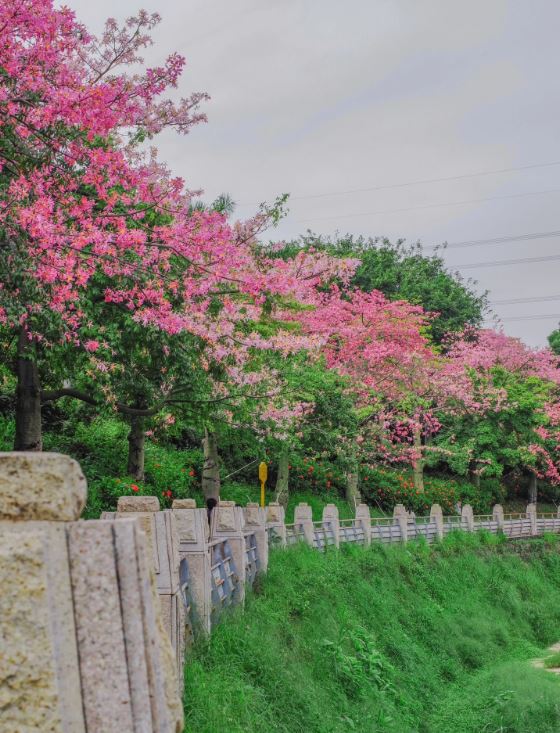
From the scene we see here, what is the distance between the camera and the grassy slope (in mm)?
8945

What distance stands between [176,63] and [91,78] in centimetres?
99

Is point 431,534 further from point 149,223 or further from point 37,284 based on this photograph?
point 37,284

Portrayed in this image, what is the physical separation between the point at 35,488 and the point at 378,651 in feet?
43.9

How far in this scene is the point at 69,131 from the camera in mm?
8805

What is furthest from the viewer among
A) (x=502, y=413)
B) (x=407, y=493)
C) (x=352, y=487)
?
(x=502, y=413)

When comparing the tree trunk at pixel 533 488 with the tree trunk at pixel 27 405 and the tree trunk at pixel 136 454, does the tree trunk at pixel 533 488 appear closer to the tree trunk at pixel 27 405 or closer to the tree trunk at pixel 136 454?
the tree trunk at pixel 136 454

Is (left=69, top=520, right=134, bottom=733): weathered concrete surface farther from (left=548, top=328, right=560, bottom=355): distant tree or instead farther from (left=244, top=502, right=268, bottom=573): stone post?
(left=548, top=328, right=560, bottom=355): distant tree

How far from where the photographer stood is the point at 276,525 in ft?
52.7

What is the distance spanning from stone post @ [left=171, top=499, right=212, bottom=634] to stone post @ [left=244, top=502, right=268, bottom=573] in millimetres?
4878

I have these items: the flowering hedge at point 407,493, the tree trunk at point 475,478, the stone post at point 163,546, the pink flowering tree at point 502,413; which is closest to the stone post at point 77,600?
the stone post at point 163,546

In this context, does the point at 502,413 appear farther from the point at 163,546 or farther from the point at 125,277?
the point at 163,546

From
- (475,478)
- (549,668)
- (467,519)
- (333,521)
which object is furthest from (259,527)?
(475,478)

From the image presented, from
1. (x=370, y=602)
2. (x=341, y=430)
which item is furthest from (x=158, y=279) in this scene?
(x=341, y=430)

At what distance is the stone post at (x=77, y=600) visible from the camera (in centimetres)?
206
